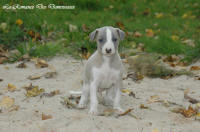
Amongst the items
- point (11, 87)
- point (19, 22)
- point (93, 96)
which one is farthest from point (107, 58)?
point (19, 22)

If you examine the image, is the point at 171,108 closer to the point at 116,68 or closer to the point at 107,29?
the point at 116,68

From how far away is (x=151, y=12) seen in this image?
416 inches

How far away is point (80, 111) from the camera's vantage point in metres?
3.58

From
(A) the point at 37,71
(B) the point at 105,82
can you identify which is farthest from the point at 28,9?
(B) the point at 105,82

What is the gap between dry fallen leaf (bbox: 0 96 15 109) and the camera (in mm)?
3735

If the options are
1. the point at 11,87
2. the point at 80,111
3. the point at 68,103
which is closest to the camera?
the point at 80,111

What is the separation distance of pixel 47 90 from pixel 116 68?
1274 mm

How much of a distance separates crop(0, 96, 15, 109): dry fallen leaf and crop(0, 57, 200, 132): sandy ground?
0.23 ft

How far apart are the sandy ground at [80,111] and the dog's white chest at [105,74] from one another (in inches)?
15.1

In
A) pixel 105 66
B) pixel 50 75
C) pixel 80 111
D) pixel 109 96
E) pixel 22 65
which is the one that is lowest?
pixel 80 111

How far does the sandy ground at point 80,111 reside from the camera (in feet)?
10.1

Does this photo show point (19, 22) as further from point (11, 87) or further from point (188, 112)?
point (188, 112)

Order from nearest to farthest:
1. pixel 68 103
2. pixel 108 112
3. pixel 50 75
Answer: pixel 108 112 → pixel 68 103 → pixel 50 75

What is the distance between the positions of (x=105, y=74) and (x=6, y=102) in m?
1.23
